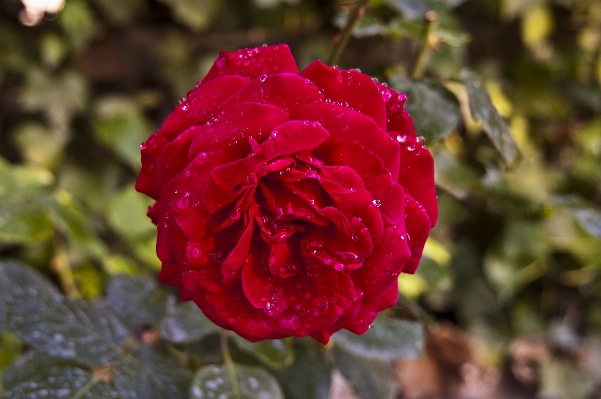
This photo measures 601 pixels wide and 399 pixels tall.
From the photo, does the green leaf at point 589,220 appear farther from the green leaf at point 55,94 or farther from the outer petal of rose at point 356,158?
the green leaf at point 55,94

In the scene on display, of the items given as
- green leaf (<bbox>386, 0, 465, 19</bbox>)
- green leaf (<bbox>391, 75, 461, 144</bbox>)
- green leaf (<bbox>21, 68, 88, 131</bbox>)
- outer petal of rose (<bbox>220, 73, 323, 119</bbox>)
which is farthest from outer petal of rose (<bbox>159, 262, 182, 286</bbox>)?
green leaf (<bbox>21, 68, 88, 131</bbox>)

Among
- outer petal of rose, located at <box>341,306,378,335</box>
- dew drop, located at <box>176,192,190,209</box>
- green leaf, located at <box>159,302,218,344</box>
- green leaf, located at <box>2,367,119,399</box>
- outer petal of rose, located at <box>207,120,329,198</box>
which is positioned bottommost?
green leaf, located at <box>159,302,218,344</box>

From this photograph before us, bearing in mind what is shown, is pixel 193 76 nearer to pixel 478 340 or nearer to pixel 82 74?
pixel 82 74

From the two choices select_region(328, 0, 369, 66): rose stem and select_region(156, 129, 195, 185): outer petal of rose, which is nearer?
select_region(156, 129, 195, 185): outer petal of rose

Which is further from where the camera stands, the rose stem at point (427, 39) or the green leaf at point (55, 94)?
the green leaf at point (55, 94)

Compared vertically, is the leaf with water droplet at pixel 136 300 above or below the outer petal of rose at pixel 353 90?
below

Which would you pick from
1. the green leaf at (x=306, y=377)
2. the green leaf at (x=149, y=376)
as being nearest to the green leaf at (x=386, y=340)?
the green leaf at (x=306, y=377)

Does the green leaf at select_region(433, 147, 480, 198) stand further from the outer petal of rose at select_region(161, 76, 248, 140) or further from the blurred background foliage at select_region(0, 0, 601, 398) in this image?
the outer petal of rose at select_region(161, 76, 248, 140)
